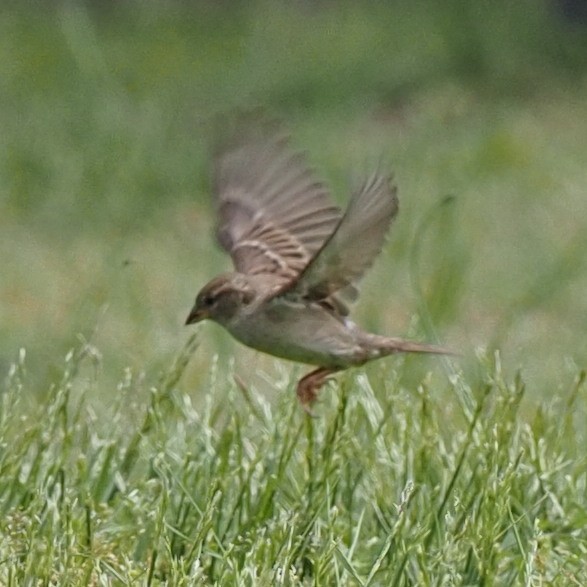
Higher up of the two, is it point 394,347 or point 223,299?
point 223,299

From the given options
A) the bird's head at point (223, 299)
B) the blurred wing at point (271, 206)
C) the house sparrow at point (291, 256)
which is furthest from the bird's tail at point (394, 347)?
the blurred wing at point (271, 206)

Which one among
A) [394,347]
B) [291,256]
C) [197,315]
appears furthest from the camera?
[291,256]

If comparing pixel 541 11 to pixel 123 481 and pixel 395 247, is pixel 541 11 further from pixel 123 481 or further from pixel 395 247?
pixel 123 481

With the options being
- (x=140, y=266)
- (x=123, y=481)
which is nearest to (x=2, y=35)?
(x=140, y=266)

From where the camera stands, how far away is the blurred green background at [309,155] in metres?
6.89

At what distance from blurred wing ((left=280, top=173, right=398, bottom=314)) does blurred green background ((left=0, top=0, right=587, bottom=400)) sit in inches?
3.4

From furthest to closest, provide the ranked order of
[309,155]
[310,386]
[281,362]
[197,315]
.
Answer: [309,155] → [281,362] → [197,315] → [310,386]

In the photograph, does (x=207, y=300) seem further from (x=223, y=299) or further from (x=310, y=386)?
(x=310, y=386)

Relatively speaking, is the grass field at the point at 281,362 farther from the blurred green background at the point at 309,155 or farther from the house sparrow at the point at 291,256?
the house sparrow at the point at 291,256

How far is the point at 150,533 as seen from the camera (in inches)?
161

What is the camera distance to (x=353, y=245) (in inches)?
171

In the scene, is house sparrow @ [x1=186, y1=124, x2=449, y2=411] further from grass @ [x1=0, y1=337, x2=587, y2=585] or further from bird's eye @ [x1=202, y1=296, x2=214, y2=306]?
grass @ [x1=0, y1=337, x2=587, y2=585]

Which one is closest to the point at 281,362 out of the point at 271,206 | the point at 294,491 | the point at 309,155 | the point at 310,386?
the point at 271,206

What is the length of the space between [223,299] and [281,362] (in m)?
1.46
